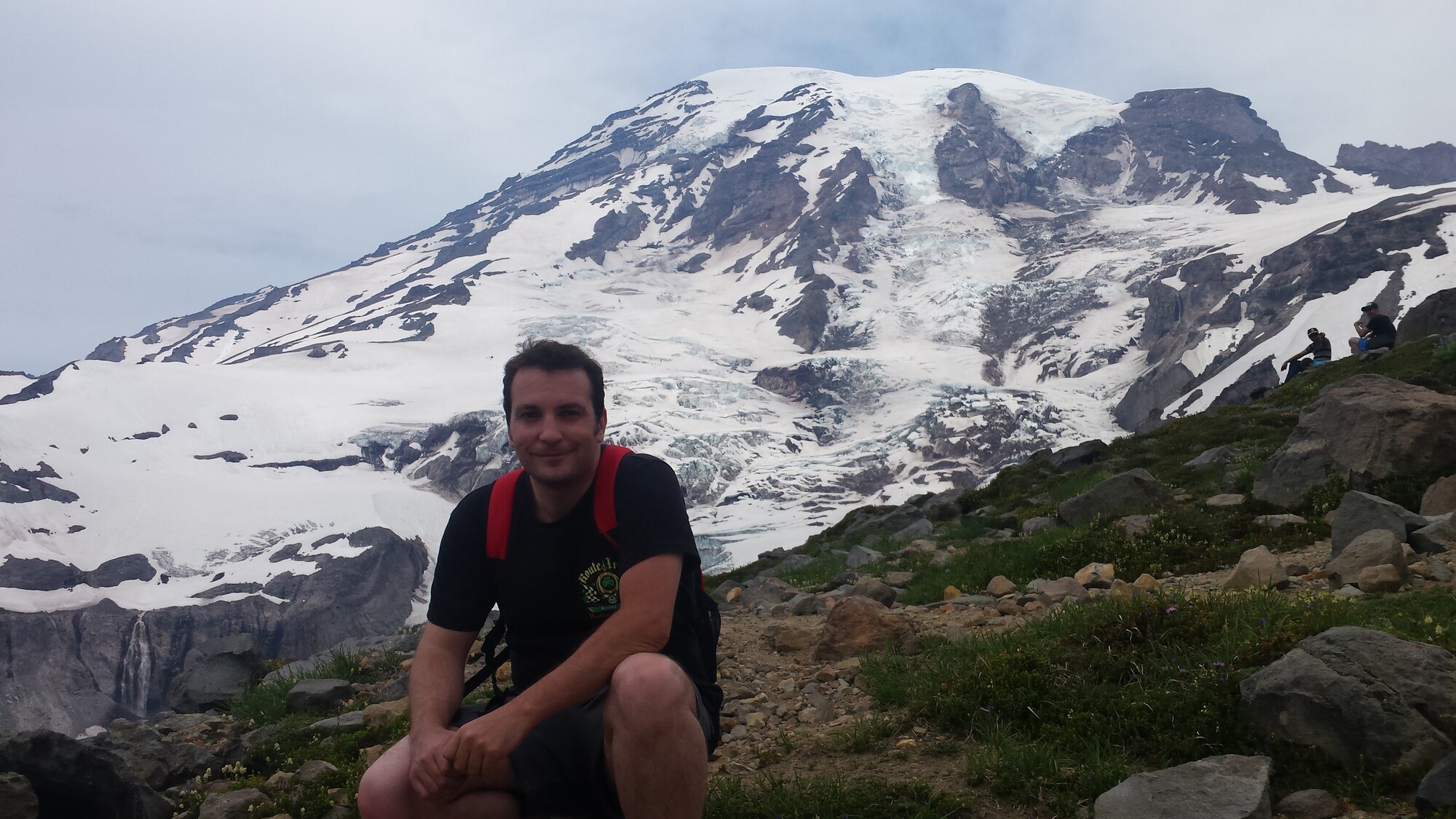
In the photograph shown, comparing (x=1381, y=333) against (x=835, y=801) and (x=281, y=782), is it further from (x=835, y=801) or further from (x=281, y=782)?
(x=281, y=782)

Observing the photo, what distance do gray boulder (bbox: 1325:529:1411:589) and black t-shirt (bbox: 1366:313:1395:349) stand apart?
1529 centimetres

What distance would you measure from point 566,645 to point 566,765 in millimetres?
577

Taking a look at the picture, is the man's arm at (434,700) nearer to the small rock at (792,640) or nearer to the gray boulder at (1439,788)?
the gray boulder at (1439,788)

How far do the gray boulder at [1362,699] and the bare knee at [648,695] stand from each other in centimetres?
266

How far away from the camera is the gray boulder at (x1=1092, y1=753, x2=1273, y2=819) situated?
3359 mm

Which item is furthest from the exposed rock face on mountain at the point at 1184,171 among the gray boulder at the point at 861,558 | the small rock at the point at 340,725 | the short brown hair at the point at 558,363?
the short brown hair at the point at 558,363

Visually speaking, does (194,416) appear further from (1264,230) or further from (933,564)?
(1264,230)

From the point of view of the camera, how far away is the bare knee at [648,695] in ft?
10.1

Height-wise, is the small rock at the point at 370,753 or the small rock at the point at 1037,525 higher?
the small rock at the point at 1037,525

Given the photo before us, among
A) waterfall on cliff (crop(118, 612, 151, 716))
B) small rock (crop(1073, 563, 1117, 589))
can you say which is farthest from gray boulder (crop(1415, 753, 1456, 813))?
waterfall on cliff (crop(118, 612, 151, 716))

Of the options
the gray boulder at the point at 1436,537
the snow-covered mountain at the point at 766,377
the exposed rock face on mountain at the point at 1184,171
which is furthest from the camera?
the exposed rock face on mountain at the point at 1184,171

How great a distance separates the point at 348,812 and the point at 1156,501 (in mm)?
8803

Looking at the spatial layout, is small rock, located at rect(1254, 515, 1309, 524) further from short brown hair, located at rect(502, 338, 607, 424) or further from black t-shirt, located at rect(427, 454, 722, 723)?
short brown hair, located at rect(502, 338, 607, 424)

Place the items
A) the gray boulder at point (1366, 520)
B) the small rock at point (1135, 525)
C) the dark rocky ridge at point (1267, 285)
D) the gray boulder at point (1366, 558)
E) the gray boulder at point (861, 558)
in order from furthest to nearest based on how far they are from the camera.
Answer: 1. the dark rocky ridge at point (1267, 285)
2. the gray boulder at point (861, 558)
3. the small rock at point (1135, 525)
4. the gray boulder at point (1366, 520)
5. the gray boulder at point (1366, 558)
